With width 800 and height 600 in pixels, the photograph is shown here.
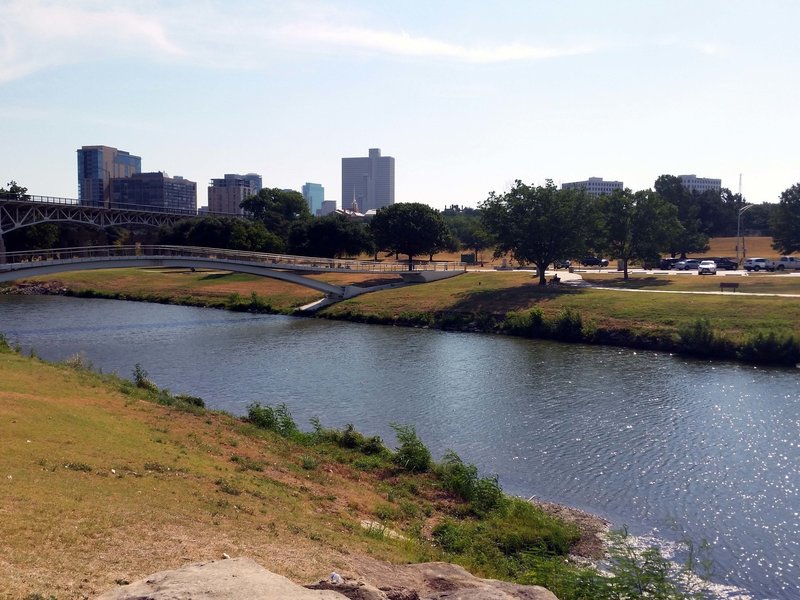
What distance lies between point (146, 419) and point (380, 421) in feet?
31.5

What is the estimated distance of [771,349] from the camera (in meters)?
43.9

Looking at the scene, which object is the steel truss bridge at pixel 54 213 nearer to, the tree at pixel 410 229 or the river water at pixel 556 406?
the river water at pixel 556 406

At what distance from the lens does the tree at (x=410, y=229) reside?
85875mm

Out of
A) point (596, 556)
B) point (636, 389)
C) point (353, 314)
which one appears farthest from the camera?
point (353, 314)

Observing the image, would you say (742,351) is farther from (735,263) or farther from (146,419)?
(735,263)

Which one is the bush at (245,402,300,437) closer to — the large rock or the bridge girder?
the large rock

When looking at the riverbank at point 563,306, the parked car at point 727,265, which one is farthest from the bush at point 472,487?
the parked car at point 727,265

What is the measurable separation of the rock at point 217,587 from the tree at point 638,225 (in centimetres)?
6867

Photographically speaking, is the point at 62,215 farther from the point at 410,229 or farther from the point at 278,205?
the point at 278,205

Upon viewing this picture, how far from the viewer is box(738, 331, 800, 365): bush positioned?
4341cm

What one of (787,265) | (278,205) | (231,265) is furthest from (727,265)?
(278,205)

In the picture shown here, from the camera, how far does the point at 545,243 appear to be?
69.2 m

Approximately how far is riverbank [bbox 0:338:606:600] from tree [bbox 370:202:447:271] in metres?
60.1

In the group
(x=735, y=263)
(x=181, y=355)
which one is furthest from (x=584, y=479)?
(x=735, y=263)
